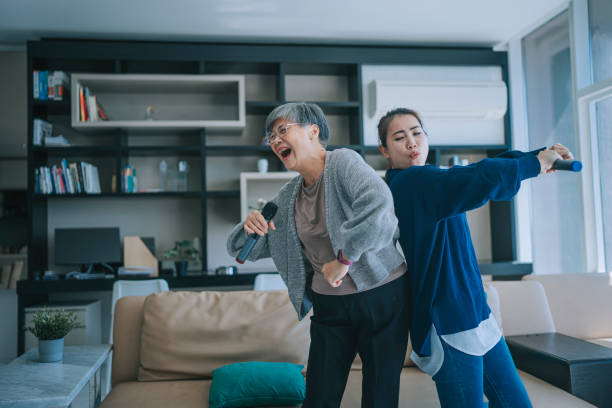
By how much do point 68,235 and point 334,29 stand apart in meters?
3.07

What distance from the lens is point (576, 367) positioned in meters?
1.79

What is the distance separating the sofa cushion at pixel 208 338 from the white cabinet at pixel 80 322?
1.98m

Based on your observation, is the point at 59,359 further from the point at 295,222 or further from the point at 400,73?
the point at 400,73

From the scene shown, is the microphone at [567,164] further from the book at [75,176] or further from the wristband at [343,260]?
the book at [75,176]

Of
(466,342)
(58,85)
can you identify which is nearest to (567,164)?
(466,342)

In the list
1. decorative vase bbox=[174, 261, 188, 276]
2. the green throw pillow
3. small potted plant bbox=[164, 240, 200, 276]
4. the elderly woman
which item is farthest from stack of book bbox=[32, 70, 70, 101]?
the elderly woman

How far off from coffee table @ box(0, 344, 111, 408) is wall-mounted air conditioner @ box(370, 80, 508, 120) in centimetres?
318

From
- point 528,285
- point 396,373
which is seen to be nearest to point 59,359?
point 396,373

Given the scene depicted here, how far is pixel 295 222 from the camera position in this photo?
1.33 m

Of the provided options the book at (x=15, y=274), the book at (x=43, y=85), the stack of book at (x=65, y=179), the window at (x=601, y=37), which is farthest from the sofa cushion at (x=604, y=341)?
the book at (x=15, y=274)

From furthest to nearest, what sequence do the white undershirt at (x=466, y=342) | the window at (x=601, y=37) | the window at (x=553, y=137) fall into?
the window at (x=553, y=137), the window at (x=601, y=37), the white undershirt at (x=466, y=342)

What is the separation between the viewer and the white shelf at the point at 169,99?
157 inches

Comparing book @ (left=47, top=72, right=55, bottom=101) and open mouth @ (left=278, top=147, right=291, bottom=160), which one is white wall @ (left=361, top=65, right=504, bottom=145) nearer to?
book @ (left=47, top=72, right=55, bottom=101)

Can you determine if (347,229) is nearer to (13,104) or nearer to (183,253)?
(183,253)
